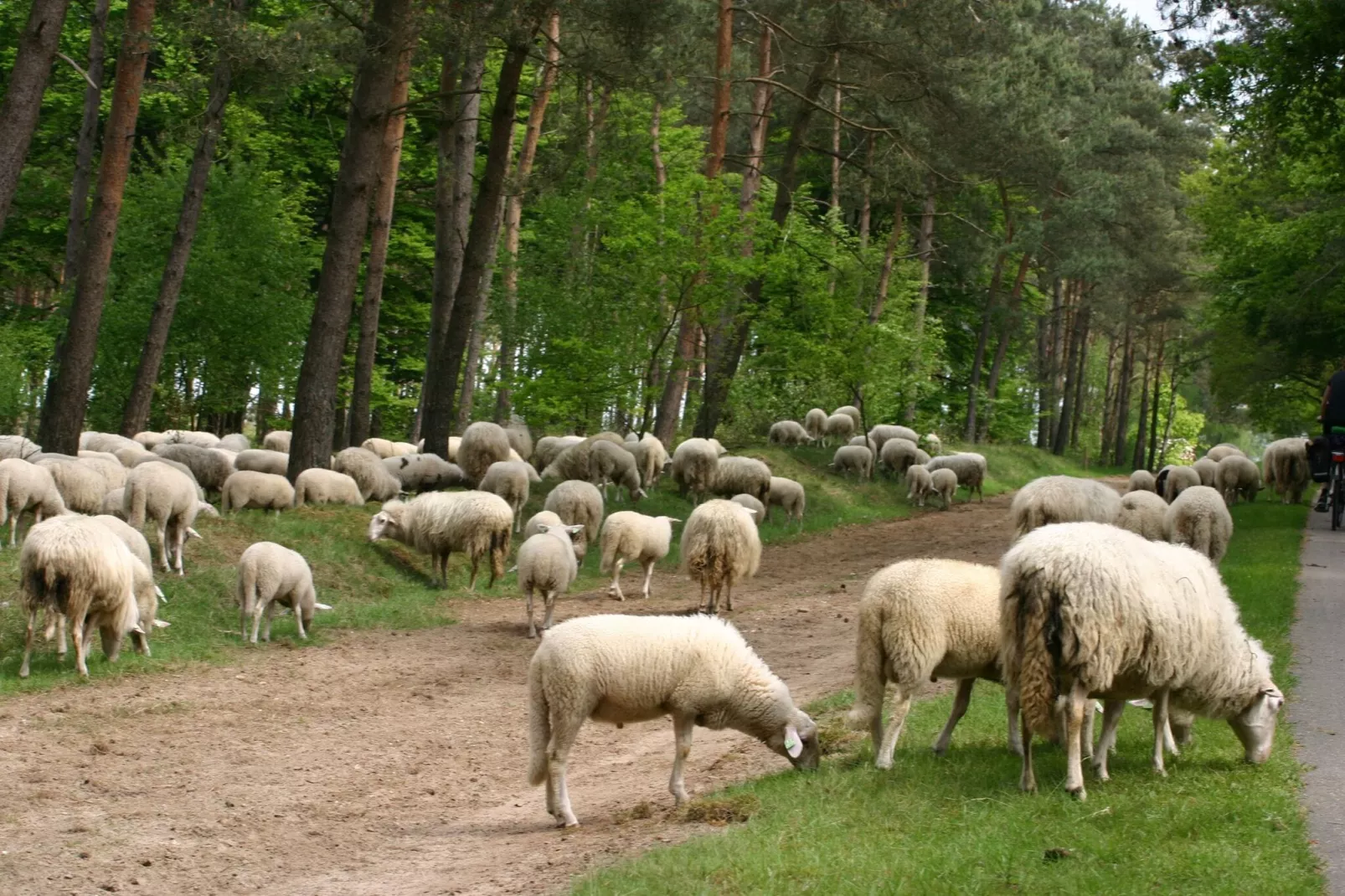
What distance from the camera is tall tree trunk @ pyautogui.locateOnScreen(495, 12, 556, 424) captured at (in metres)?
26.1

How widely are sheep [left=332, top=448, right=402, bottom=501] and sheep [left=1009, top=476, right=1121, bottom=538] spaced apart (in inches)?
404

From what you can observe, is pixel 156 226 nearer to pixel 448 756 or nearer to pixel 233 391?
pixel 233 391

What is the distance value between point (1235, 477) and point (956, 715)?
20.8m

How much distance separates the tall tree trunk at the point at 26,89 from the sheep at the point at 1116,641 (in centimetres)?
1114

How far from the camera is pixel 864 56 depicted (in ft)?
89.5

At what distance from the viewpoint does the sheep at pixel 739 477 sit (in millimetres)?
24922

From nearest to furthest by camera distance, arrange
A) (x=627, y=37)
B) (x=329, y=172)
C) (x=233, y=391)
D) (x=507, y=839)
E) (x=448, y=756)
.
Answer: (x=507, y=839) < (x=448, y=756) < (x=627, y=37) < (x=233, y=391) < (x=329, y=172)

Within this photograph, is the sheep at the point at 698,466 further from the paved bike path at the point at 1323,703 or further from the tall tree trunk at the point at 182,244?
the paved bike path at the point at 1323,703

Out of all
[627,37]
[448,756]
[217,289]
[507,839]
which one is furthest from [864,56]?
[507,839]

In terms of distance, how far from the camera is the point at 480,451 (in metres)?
23.6

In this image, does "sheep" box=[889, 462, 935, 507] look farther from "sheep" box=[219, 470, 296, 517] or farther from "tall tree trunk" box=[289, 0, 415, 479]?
"sheep" box=[219, 470, 296, 517]

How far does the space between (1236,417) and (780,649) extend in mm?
64351

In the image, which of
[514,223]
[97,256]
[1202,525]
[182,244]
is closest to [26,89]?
[97,256]

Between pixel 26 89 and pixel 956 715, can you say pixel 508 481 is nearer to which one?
pixel 26 89
